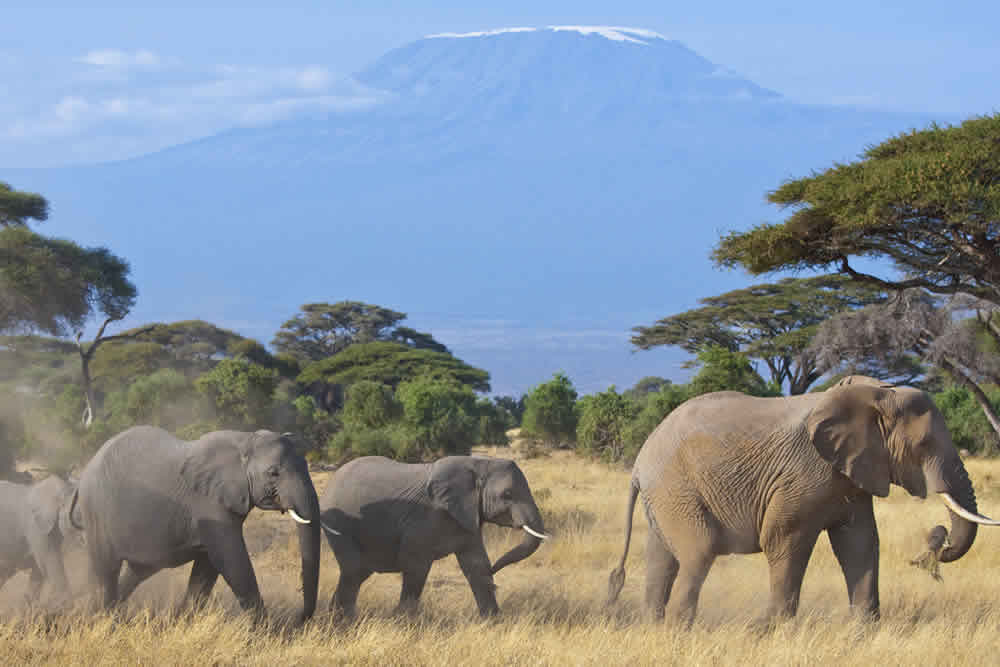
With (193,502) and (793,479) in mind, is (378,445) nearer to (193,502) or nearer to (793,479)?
(193,502)

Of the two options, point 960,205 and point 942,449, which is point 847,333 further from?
point 942,449

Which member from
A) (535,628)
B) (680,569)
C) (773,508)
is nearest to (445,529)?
(535,628)

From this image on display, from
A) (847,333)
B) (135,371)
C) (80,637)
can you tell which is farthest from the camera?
(135,371)

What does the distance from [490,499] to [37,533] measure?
138 inches

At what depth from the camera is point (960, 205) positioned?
42.1 ft

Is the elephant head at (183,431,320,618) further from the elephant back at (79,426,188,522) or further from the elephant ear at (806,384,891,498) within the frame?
the elephant ear at (806,384,891,498)

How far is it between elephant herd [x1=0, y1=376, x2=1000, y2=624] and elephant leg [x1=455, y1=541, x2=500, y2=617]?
1.24m

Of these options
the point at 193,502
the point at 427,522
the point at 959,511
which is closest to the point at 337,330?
the point at 427,522

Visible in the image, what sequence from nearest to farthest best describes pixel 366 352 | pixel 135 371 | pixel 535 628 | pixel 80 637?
pixel 80 637
pixel 535 628
pixel 135 371
pixel 366 352

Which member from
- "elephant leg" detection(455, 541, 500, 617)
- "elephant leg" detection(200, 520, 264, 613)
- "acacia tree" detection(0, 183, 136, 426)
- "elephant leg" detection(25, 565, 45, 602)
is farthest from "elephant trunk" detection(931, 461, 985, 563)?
"acacia tree" detection(0, 183, 136, 426)

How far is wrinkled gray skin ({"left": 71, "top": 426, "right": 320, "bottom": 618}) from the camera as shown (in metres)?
8.80

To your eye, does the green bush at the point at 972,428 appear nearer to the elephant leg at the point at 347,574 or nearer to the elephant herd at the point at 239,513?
the elephant herd at the point at 239,513

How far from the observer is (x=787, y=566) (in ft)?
28.4

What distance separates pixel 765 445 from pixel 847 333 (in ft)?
72.4
